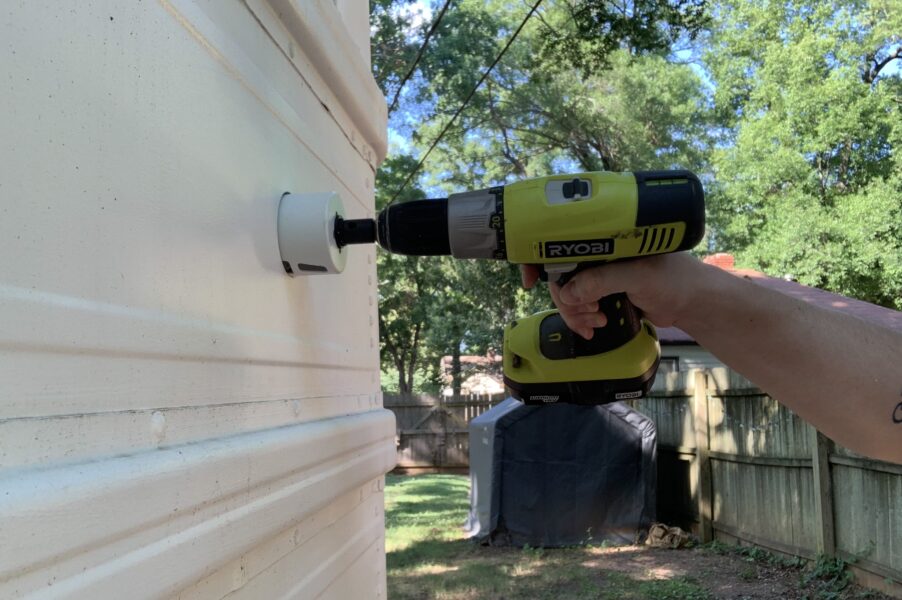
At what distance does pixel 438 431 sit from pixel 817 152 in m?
10.9

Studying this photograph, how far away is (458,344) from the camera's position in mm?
24594

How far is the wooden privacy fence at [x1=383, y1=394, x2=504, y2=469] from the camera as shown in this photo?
17188 millimetres

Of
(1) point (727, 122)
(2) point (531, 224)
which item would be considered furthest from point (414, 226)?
(1) point (727, 122)

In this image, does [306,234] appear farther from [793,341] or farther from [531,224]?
[793,341]

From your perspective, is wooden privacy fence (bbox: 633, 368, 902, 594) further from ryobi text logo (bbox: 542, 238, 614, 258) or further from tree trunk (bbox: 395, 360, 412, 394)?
tree trunk (bbox: 395, 360, 412, 394)

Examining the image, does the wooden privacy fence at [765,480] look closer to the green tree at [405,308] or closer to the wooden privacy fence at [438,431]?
the wooden privacy fence at [438,431]

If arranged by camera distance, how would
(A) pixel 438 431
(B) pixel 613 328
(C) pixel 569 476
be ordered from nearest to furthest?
(B) pixel 613 328 → (C) pixel 569 476 → (A) pixel 438 431

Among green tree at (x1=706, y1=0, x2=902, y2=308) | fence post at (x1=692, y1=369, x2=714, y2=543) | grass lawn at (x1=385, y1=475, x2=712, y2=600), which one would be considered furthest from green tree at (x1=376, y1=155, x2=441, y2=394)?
fence post at (x1=692, y1=369, x2=714, y2=543)

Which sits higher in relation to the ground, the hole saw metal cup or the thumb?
the hole saw metal cup

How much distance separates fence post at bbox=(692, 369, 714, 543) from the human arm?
693 centimetres

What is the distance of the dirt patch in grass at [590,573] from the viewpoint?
20.6ft

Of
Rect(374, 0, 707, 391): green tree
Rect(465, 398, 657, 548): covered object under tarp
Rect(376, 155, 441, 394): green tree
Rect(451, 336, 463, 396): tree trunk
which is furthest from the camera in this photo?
Rect(451, 336, 463, 396): tree trunk

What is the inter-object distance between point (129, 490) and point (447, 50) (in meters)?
14.3

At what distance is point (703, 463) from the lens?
8250 mm
